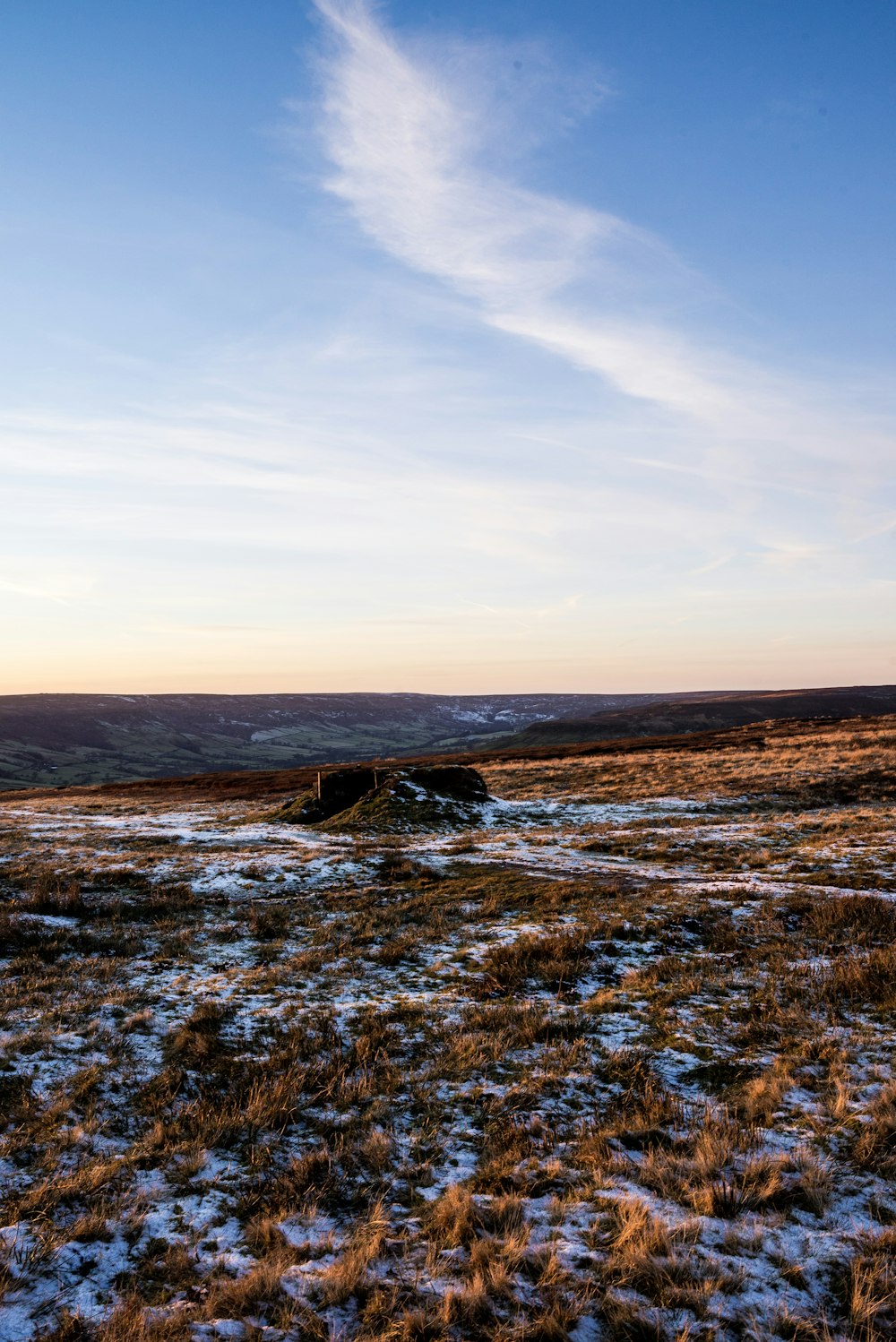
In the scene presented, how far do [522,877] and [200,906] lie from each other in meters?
7.53

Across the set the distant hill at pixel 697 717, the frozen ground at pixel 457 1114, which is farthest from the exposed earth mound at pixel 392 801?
the distant hill at pixel 697 717

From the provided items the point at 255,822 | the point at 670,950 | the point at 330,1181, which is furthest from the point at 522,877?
the point at 255,822

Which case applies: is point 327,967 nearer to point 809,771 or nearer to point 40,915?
point 40,915

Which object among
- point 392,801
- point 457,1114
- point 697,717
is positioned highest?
point 457,1114

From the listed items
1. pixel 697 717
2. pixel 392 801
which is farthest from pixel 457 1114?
→ pixel 697 717

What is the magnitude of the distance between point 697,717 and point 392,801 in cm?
13957

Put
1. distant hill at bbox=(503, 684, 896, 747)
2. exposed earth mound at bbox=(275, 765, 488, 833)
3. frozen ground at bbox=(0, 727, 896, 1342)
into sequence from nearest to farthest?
frozen ground at bbox=(0, 727, 896, 1342), exposed earth mound at bbox=(275, 765, 488, 833), distant hill at bbox=(503, 684, 896, 747)

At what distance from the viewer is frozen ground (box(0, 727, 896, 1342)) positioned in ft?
13.6

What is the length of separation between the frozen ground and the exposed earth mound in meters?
11.1

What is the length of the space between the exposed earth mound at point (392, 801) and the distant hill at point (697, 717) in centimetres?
10353

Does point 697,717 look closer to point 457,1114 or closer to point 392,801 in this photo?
point 392,801

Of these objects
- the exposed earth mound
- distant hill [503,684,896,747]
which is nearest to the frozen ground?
the exposed earth mound

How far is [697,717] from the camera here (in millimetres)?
152375

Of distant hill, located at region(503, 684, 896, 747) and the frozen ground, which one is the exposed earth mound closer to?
the frozen ground
